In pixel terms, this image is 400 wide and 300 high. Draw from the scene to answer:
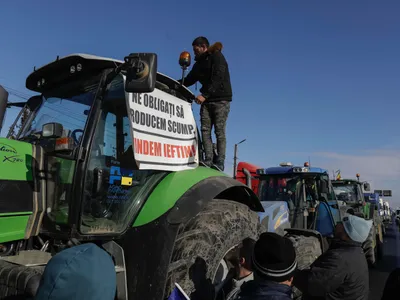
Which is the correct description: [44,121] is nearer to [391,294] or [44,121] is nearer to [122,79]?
[122,79]

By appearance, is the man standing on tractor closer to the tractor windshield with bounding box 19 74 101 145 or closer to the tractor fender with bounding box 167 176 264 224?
the tractor fender with bounding box 167 176 264 224

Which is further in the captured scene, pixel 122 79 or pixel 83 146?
pixel 122 79

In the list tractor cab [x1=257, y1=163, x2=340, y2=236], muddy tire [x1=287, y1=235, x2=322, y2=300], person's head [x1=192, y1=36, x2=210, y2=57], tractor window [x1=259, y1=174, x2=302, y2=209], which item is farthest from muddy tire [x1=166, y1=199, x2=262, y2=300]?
tractor window [x1=259, y1=174, x2=302, y2=209]

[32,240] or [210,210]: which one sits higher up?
[210,210]

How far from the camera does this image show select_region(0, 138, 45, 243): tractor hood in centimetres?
259

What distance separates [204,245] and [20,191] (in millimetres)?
1474

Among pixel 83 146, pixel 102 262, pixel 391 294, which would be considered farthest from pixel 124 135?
pixel 391 294

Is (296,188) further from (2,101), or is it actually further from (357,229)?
(2,101)

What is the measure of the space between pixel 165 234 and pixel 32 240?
3.46 ft

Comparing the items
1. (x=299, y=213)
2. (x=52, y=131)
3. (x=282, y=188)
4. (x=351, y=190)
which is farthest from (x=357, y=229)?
(x=351, y=190)

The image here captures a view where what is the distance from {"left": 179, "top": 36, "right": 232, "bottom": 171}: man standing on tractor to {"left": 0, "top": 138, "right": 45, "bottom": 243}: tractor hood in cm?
185

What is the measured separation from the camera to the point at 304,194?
25.3 feet

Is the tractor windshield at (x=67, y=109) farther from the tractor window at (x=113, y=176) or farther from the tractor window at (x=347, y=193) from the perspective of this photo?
the tractor window at (x=347, y=193)

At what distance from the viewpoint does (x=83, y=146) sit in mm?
2754
